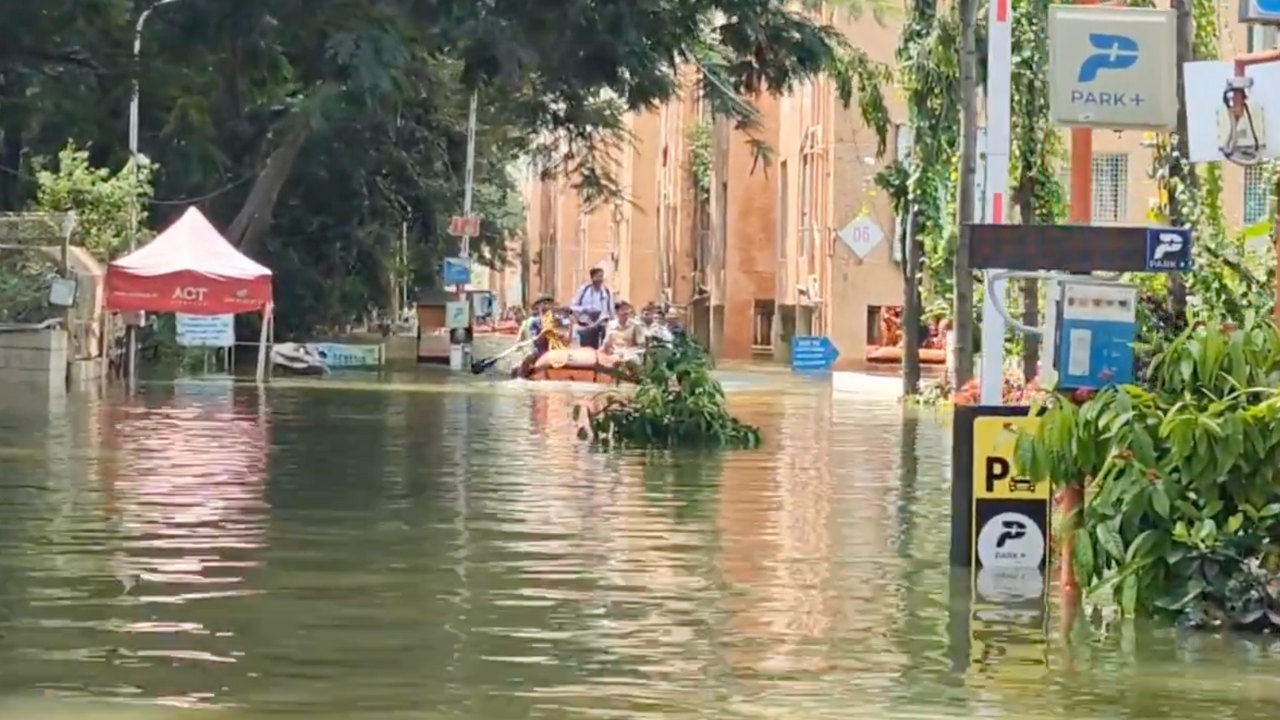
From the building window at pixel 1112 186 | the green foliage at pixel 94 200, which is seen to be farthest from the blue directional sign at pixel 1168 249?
the building window at pixel 1112 186

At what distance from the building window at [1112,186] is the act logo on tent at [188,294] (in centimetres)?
2210

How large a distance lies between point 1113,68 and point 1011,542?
96.1 inches

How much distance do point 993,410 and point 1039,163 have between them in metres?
18.6

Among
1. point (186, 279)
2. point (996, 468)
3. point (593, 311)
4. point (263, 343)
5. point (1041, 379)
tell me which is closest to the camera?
point (996, 468)

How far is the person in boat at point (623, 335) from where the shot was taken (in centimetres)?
4118

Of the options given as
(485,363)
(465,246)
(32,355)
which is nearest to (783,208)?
(465,246)

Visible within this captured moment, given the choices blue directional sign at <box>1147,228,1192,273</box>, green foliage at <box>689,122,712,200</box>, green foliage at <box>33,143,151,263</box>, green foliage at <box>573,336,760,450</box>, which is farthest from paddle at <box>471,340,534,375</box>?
green foliage at <box>689,122,712,200</box>

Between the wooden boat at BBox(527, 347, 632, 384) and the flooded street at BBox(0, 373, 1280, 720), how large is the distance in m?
18.8

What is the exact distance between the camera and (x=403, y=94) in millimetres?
20922

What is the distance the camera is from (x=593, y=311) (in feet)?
144

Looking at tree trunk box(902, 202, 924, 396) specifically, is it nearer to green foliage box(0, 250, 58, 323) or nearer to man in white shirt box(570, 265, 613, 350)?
man in white shirt box(570, 265, 613, 350)

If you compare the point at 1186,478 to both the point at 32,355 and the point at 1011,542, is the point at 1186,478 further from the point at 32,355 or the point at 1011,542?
the point at 32,355

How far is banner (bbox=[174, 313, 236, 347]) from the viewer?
1606 inches

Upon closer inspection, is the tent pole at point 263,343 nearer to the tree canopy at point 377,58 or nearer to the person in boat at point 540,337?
the tree canopy at point 377,58
